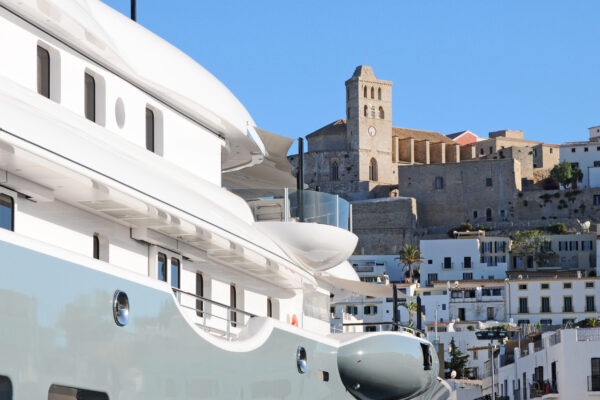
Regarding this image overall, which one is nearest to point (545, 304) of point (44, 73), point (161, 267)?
point (161, 267)

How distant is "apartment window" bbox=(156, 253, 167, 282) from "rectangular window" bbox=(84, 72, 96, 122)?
1.18m

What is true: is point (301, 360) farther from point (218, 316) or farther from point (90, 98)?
point (90, 98)

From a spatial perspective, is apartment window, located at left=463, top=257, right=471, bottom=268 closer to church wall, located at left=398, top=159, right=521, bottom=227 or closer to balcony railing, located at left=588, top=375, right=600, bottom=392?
church wall, located at left=398, top=159, right=521, bottom=227

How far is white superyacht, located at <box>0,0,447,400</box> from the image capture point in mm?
8055

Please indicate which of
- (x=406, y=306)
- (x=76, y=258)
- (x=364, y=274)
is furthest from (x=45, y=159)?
(x=364, y=274)

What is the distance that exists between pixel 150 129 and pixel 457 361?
60.1 meters

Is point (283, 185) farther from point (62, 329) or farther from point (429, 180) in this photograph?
point (429, 180)

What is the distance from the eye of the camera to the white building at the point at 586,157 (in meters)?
126

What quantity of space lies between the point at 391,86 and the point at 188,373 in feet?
412

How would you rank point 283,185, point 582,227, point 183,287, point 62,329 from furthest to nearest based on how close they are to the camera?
point 582,227 < point 283,185 < point 183,287 < point 62,329

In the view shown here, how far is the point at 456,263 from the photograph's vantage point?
102812 millimetres

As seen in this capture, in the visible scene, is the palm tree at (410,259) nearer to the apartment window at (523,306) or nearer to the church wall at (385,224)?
the church wall at (385,224)

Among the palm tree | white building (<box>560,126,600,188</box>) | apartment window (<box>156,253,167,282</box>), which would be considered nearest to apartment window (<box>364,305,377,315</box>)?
the palm tree

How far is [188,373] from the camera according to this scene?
9.77 m
